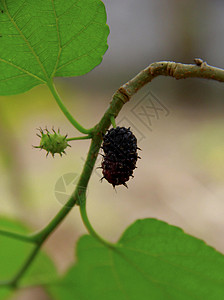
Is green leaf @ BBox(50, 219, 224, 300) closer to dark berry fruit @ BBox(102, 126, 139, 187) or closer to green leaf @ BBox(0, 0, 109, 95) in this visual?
dark berry fruit @ BBox(102, 126, 139, 187)

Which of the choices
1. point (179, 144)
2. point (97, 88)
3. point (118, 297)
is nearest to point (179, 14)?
point (97, 88)

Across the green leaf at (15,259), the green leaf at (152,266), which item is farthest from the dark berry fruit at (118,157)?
the green leaf at (15,259)

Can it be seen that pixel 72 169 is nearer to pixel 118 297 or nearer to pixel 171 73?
pixel 118 297

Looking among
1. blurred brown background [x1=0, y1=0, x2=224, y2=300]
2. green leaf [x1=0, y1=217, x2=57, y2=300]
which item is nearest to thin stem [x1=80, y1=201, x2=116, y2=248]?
blurred brown background [x1=0, y1=0, x2=224, y2=300]

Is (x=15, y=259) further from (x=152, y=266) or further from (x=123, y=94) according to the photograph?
(x=123, y=94)

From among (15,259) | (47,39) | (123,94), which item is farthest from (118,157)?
(15,259)
